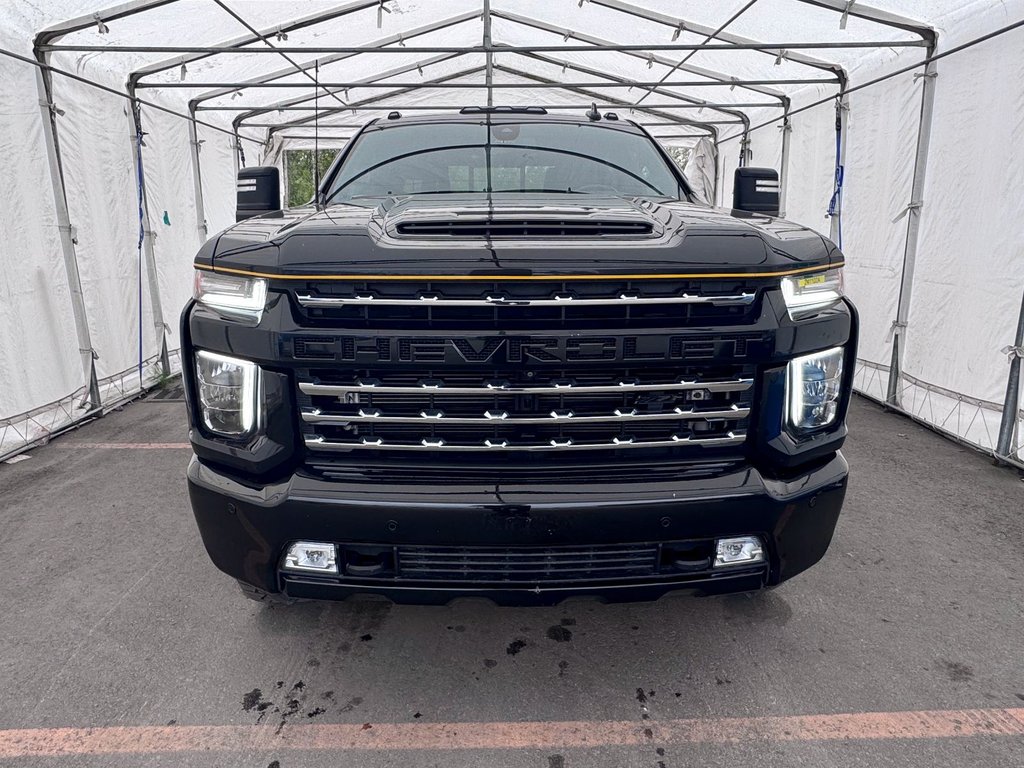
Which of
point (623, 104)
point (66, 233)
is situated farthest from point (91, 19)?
point (623, 104)

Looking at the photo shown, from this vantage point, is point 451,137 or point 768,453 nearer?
point 768,453

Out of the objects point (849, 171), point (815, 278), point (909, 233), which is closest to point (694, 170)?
point (849, 171)

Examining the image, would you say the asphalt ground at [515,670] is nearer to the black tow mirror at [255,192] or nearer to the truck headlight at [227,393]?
the truck headlight at [227,393]

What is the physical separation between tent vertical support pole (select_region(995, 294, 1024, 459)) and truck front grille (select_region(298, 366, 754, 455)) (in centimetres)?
361

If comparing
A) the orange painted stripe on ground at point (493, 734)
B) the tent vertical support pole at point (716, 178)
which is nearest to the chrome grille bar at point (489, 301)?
the orange painted stripe on ground at point (493, 734)

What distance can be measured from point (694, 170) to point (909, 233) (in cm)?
938

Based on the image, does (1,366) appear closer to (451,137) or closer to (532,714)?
(451,137)

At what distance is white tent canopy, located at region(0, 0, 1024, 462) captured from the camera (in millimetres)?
5016

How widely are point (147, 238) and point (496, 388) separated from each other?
6.69 metres

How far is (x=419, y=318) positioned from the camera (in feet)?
6.31

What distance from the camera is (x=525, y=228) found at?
2119mm

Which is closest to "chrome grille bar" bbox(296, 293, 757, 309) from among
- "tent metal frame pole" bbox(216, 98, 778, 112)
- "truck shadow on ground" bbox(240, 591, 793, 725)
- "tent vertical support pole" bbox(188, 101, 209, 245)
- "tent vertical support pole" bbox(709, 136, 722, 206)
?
"truck shadow on ground" bbox(240, 591, 793, 725)

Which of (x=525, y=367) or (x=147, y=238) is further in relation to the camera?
(x=147, y=238)

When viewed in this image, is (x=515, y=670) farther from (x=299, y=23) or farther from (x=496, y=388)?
(x=299, y=23)
